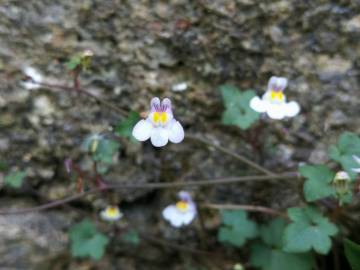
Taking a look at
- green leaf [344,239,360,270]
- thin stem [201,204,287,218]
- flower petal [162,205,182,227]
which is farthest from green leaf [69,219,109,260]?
green leaf [344,239,360,270]

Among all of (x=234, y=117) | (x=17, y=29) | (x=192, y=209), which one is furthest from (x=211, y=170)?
(x=17, y=29)

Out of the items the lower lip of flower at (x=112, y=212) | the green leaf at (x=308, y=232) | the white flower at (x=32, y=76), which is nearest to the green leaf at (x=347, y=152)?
the green leaf at (x=308, y=232)

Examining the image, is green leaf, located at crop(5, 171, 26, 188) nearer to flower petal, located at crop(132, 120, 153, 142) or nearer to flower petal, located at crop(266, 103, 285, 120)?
flower petal, located at crop(132, 120, 153, 142)

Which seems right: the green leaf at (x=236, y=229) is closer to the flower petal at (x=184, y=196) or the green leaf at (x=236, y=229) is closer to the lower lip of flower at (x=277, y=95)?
the flower petal at (x=184, y=196)

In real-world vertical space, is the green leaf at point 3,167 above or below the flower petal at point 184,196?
above

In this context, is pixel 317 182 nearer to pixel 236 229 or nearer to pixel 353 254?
pixel 353 254

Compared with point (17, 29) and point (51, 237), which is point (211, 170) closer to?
point (51, 237)
